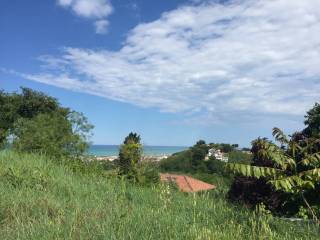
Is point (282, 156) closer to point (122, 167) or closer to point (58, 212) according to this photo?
point (58, 212)

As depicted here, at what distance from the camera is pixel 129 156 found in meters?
Answer: 11.6

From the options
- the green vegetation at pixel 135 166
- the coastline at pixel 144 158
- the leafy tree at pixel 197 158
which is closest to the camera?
the green vegetation at pixel 135 166

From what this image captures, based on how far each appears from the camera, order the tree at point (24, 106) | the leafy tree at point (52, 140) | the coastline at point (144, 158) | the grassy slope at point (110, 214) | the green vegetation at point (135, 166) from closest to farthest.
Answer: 1. the grassy slope at point (110, 214)
2. the green vegetation at point (135, 166)
3. the coastline at point (144, 158)
4. the leafy tree at point (52, 140)
5. the tree at point (24, 106)

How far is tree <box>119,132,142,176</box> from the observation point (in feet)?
37.0

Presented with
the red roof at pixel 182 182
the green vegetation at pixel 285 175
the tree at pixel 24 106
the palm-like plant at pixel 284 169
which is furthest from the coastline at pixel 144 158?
the tree at pixel 24 106

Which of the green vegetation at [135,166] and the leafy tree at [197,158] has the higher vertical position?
the leafy tree at [197,158]

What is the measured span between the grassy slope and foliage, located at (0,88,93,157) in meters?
4.12

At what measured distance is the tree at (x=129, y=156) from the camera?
11273mm

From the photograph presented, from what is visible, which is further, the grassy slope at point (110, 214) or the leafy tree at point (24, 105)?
the leafy tree at point (24, 105)

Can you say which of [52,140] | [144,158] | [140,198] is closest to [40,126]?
[52,140]

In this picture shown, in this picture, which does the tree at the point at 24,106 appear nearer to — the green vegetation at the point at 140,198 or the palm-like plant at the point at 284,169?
the green vegetation at the point at 140,198

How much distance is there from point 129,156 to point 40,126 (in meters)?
7.44

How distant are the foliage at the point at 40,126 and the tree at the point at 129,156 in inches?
68.4

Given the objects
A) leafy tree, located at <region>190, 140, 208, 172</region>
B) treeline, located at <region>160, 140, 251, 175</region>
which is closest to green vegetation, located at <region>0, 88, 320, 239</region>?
treeline, located at <region>160, 140, 251, 175</region>
